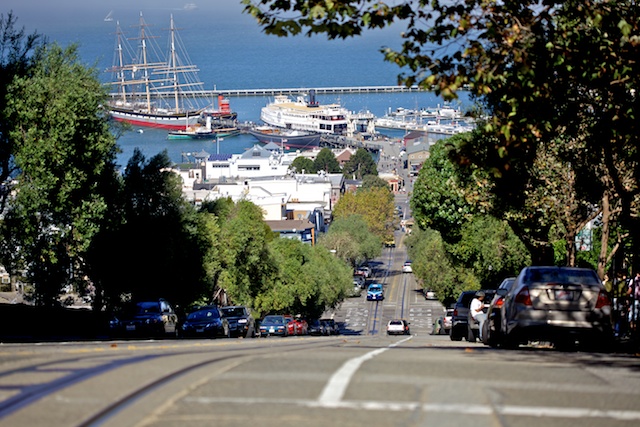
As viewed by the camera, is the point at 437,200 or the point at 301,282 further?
the point at 301,282

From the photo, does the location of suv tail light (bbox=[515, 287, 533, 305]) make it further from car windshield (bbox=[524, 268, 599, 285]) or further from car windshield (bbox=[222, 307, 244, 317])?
car windshield (bbox=[222, 307, 244, 317])

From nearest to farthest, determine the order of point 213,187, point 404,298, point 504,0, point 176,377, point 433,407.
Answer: point 433,407 < point 176,377 < point 504,0 < point 404,298 < point 213,187

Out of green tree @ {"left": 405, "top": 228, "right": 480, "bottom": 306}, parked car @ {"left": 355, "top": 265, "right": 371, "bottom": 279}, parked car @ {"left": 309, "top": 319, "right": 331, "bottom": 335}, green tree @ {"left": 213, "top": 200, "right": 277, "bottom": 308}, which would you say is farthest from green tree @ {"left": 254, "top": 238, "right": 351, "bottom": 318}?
parked car @ {"left": 355, "top": 265, "right": 371, "bottom": 279}

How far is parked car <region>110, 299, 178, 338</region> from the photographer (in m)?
29.7

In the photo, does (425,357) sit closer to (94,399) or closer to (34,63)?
(94,399)

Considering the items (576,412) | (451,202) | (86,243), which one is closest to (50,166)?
(86,243)

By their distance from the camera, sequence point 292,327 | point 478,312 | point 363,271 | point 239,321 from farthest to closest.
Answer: point 363,271, point 292,327, point 239,321, point 478,312

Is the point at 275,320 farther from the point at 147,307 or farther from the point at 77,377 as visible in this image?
the point at 77,377

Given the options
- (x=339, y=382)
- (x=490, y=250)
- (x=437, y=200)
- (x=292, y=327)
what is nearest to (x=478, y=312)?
(x=339, y=382)

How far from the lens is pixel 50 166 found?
38.7 metres

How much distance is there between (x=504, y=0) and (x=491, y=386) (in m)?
7.08

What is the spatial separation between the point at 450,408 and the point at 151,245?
1581 inches

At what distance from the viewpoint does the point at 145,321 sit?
29906mm

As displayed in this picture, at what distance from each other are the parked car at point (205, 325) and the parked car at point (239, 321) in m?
1.26
